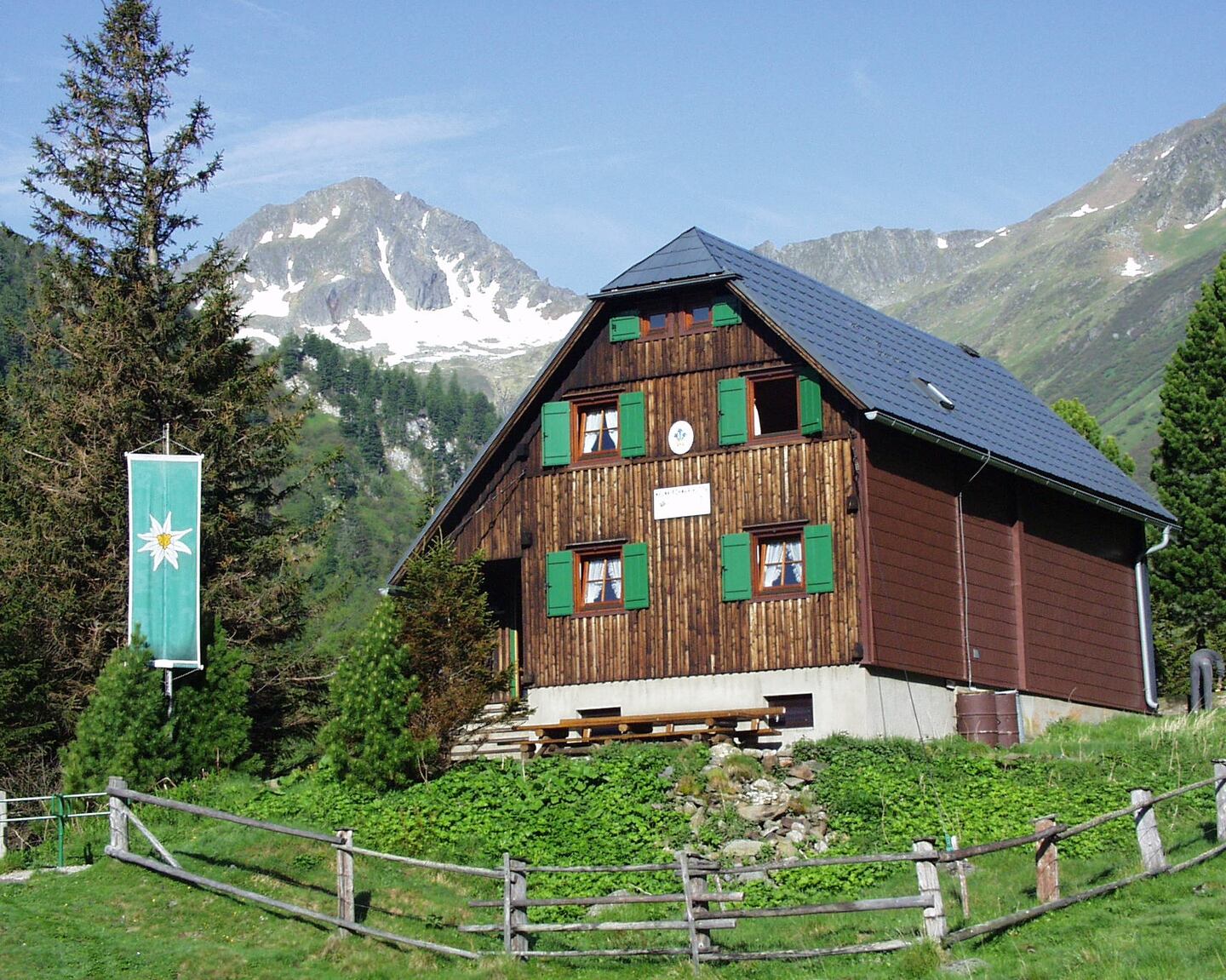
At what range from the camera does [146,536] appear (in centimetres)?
2856

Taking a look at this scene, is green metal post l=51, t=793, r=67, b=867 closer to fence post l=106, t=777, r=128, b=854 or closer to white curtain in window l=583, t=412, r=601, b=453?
fence post l=106, t=777, r=128, b=854

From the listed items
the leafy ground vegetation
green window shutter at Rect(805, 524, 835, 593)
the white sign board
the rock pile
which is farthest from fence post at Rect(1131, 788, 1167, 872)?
the white sign board

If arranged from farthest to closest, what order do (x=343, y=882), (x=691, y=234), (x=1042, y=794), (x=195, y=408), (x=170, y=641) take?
(x=195, y=408)
(x=691, y=234)
(x=170, y=641)
(x=1042, y=794)
(x=343, y=882)

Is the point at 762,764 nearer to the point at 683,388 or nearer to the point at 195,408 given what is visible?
the point at 683,388

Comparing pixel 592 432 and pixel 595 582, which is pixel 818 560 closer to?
pixel 595 582

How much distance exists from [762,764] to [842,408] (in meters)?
6.60

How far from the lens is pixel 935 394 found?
112 feet

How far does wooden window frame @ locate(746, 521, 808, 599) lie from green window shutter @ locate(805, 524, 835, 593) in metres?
0.17

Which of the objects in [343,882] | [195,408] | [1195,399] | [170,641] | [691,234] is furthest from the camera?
[1195,399]

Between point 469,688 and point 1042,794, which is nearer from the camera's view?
point 1042,794

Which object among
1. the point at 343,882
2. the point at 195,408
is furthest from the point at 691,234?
the point at 343,882

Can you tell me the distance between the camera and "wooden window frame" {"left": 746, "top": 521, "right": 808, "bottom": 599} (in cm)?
3052

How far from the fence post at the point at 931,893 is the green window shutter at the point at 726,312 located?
15307 millimetres

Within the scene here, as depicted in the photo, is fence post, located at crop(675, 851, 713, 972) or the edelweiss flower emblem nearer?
fence post, located at crop(675, 851, 713, 972)
